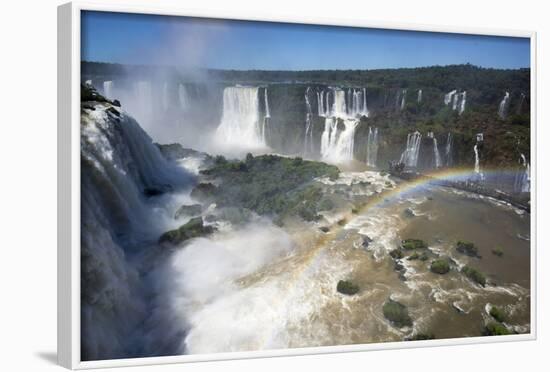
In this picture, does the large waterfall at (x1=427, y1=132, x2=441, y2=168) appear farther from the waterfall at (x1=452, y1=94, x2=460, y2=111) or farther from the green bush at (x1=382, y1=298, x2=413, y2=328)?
the green bush at (x1=382, y1=298, x2=413, y2=328)

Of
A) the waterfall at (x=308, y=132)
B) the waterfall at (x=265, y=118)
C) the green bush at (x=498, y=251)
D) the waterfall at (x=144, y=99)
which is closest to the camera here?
the waterfall at (x=144, y=99)

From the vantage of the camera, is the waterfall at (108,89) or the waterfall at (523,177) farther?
the waterfall at (523,177)

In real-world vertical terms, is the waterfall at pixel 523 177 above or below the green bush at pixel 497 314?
above

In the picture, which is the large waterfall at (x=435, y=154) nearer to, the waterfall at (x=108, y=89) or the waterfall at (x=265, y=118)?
the waterfall at (x=265, y=118)

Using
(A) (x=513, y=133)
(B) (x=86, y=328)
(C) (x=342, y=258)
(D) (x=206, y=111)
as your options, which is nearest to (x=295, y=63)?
(D) (x=206, y=111)

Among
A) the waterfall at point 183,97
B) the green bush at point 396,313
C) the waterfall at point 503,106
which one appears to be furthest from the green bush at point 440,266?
the waterfall at point 183,97

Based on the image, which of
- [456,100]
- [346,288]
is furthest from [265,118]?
[456,100]
